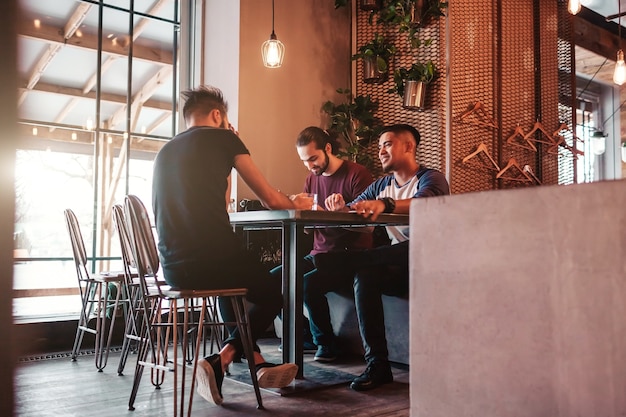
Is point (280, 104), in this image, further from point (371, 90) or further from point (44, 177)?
point (44, 177)

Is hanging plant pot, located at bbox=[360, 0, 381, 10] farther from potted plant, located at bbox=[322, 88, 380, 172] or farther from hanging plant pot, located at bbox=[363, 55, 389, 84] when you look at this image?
potted plant, located at bbox=[322, 88, 380, 172]

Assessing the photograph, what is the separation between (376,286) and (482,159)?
234cm

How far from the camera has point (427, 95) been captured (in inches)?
194

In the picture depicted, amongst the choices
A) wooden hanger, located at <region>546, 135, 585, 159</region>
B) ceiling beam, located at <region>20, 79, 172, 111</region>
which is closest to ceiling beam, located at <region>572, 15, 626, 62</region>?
wooden hanger, located at <region>546, 135, 585, 159</region>

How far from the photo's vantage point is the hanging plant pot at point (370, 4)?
5.17 m

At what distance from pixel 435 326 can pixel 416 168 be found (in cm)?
213

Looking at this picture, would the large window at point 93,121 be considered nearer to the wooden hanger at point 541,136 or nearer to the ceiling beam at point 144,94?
the ceiling beam at point 144,94

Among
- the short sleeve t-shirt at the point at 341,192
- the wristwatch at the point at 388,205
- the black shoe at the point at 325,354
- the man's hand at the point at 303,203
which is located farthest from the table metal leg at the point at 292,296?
the short sleeve t-shirt at the point at 341,192

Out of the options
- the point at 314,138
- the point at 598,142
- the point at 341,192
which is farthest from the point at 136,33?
the point at 598,142

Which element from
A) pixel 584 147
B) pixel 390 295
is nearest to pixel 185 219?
pixel 390 295

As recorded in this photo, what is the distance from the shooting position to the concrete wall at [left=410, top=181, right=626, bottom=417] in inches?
52.1

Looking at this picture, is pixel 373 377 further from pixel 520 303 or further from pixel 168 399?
pixel 520 303

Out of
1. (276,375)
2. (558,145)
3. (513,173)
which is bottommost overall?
(276,375)

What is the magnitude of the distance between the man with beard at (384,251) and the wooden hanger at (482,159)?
4.40 feet
